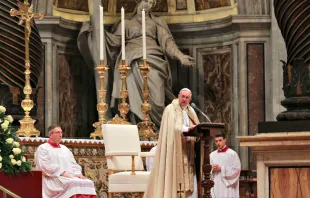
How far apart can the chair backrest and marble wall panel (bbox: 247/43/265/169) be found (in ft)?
11.2

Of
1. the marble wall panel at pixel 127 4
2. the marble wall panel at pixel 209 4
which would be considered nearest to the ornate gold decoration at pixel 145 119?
the marble wall panel at pixel 209 4

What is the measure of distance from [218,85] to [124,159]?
13.3 ft

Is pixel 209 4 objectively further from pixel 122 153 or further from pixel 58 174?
pixel 58 174

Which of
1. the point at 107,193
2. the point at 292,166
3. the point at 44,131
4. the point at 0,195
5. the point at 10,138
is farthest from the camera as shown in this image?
the point at 44,131

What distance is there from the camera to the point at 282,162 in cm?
810

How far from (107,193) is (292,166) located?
422 centimetres

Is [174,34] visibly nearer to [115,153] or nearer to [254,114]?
[254,114]

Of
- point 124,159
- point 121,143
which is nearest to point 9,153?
point 121,143

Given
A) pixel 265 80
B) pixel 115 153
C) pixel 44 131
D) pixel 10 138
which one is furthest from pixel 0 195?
pixel 265 80

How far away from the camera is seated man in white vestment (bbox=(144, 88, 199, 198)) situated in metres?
9.94

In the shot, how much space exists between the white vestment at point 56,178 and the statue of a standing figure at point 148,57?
3570 millimetres

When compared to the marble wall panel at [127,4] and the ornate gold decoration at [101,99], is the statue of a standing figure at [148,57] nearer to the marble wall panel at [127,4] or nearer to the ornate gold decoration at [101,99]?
the marble wall panel at [127,4]

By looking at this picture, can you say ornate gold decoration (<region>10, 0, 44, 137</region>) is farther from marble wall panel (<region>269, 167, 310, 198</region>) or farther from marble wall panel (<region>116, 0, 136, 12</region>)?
marble wall panel (<region>116, 0, 136, 12</region>)

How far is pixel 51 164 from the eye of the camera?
35.0 ft
